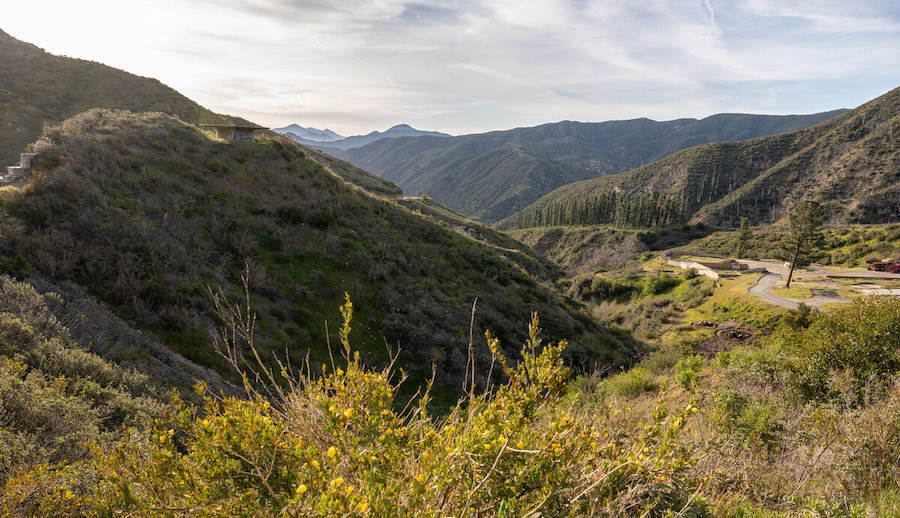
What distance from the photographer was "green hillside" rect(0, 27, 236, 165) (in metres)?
25.7

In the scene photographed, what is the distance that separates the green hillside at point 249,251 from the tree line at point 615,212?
76.4 m

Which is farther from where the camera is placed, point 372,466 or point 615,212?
point 615,212

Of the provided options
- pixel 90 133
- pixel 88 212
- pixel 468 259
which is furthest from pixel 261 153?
pixel 468 259

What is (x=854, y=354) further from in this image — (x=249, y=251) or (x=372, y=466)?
(x=249, y=251)

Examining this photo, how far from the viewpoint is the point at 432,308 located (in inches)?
508

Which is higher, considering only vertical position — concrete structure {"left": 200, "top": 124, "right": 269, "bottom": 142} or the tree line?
the tree line

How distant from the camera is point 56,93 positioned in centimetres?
3200

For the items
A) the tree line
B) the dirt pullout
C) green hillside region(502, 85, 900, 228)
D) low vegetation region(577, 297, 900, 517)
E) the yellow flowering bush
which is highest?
green hillside region(502, 85, 900, 228)

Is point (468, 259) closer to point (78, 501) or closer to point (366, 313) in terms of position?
point (366, 313)

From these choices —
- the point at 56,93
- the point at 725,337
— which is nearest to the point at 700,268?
the point at 725,337

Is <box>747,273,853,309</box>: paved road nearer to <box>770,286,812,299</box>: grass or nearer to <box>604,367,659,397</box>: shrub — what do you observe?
<box>770,286,812,299</box>: grass

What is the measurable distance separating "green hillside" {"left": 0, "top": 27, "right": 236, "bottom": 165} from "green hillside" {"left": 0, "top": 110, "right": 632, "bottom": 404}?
17.1 metres

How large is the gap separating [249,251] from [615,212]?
9706 centimetres

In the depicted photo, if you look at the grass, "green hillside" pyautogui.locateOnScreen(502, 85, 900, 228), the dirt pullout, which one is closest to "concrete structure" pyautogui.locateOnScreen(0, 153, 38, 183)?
→ the dirt pullout
